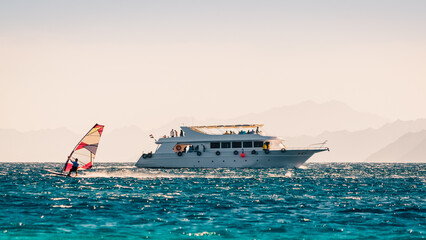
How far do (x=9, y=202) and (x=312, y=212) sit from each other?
16.1m

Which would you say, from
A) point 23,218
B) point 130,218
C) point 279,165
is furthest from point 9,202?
point 279,165

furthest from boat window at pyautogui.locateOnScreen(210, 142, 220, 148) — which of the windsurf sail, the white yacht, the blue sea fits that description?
the blue sea

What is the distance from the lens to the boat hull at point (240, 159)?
261 feet

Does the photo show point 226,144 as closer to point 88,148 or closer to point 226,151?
point 226,151

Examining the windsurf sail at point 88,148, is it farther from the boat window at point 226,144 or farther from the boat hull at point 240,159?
the boat window at point 226,144

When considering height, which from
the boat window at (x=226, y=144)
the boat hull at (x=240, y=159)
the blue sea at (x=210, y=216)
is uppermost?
the boat window at (x=226, y=144)

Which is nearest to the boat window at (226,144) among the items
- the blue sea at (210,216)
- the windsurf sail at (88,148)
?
the windsurf sail at (88,148)

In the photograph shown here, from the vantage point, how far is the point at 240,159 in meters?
80.8

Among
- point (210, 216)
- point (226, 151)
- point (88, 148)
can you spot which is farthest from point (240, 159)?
point (210, 216)

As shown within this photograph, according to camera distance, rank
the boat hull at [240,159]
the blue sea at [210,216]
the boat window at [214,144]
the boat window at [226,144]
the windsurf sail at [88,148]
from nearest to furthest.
A: the blue sea at [210,216], the windsurf sail at [88,148], the boat hull at [240,159], the boat window at [226,144], the boat window at [214,144]

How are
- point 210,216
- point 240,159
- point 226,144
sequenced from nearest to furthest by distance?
point 210,216, point 240,159, point 226,144

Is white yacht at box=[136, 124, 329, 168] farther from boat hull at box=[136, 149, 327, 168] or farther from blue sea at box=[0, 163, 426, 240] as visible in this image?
blue sea at box=[0, 163, 426, 240]

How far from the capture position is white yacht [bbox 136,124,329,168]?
79688 millimetres

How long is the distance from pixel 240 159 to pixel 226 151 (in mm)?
2320
